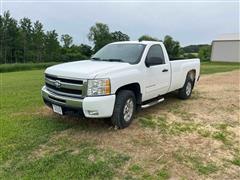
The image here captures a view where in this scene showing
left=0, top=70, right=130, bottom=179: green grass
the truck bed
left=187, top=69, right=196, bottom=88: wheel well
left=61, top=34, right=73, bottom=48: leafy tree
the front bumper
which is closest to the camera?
left=0, top=70, right=130, bottom=179: green grass

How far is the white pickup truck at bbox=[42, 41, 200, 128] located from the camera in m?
4.66

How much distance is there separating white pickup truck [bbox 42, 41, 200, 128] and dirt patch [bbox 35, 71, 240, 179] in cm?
42

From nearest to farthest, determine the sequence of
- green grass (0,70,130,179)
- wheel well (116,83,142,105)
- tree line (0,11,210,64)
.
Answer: green grass (0,70,130,179)
wheel well (116,83,142,105)
tree line (0,11,210,64)

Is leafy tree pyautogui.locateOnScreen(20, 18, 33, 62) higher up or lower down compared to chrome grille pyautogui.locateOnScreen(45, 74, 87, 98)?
higher up

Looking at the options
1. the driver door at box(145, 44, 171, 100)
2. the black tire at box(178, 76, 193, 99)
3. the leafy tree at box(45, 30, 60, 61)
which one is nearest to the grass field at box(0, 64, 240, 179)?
the driver door at box(145, 44, 171, 100)

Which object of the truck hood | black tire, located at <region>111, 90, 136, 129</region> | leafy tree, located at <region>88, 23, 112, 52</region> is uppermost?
leafy tree, located at <region>88, 23, 112, 52</region>

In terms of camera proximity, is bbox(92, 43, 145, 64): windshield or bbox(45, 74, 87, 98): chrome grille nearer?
bbox(45, 74, 87, 98): chrome grille

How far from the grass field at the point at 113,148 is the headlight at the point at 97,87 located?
0.82 meters

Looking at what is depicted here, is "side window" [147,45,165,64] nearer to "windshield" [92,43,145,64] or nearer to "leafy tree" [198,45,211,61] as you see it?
"windshield" [92,43,145,64]

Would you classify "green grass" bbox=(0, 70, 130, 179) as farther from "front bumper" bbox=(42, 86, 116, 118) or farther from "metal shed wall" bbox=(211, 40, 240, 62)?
"metal shed wall" bbox=(211, 40, 240, 62)

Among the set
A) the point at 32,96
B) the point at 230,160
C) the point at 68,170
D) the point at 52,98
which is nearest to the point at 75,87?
the point at 52,98

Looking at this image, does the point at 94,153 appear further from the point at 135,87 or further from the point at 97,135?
the point at 135,87

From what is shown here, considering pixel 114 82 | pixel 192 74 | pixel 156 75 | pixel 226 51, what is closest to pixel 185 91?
pixel 192 74

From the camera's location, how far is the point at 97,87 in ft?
15.2
